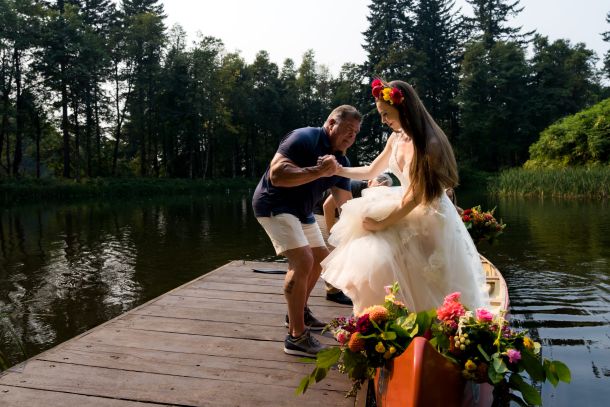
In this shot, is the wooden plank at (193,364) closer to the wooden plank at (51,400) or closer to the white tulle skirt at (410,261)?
the wooden plank at (51,400)

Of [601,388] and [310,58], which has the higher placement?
[310,58]

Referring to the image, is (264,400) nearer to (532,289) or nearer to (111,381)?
(111,381)

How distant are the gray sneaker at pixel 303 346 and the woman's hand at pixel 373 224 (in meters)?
0.90

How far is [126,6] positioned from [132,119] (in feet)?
31.7

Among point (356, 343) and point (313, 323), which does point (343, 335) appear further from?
point (313, 323)

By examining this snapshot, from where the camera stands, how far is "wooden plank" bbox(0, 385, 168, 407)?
281cm

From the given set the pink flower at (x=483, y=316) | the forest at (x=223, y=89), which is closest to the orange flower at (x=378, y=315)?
the pink flower at (x=483, y=316)

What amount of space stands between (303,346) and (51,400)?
1586 millimetres

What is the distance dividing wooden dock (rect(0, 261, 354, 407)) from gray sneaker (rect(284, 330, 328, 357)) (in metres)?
0.07

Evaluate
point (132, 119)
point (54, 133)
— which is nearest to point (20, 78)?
point (54, 133)

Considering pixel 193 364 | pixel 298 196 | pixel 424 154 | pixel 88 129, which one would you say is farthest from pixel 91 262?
pixel 88 129

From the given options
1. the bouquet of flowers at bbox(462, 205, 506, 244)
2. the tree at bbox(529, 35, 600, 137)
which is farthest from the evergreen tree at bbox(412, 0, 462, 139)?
the bouquet of flowers at bbox(462, 205, 506, 244)

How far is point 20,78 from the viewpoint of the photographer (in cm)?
3409

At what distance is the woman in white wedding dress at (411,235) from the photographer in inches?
120
